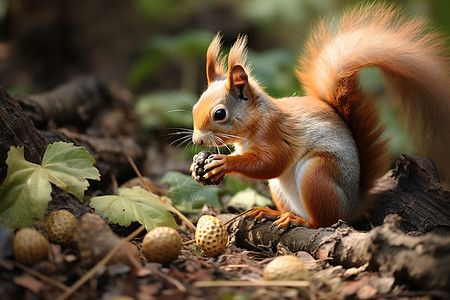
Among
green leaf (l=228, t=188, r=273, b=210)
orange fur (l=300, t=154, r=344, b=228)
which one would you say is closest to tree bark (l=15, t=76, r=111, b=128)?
green leaf (l=228, t=188, r=273, b=210)

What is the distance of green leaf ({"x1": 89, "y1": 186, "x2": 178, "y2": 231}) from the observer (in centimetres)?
161

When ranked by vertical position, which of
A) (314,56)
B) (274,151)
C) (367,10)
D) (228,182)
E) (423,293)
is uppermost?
(367,10)

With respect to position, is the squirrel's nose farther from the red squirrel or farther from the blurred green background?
the blurred green background

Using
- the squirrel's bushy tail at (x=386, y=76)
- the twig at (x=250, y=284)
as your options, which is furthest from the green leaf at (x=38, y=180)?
the squirrel's bushy tail at (x=386, y=76)


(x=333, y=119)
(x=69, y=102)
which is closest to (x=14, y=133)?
(x=69, y=102)

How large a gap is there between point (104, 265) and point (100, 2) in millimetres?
4353

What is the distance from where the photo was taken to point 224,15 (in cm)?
596

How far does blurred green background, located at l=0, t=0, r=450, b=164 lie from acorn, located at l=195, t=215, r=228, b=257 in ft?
7.54

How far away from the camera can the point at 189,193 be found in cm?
220

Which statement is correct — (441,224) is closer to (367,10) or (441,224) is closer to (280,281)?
(280,281)

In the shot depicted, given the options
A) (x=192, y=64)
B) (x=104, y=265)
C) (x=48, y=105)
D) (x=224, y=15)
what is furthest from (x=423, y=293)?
(x=224, y=15)

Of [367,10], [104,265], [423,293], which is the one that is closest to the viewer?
[423,293]

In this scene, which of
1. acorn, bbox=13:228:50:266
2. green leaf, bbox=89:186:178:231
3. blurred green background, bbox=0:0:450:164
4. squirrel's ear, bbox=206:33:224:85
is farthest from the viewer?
blurred green background, bbox=0:0:450:164

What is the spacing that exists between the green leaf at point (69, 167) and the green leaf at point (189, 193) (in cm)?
68
